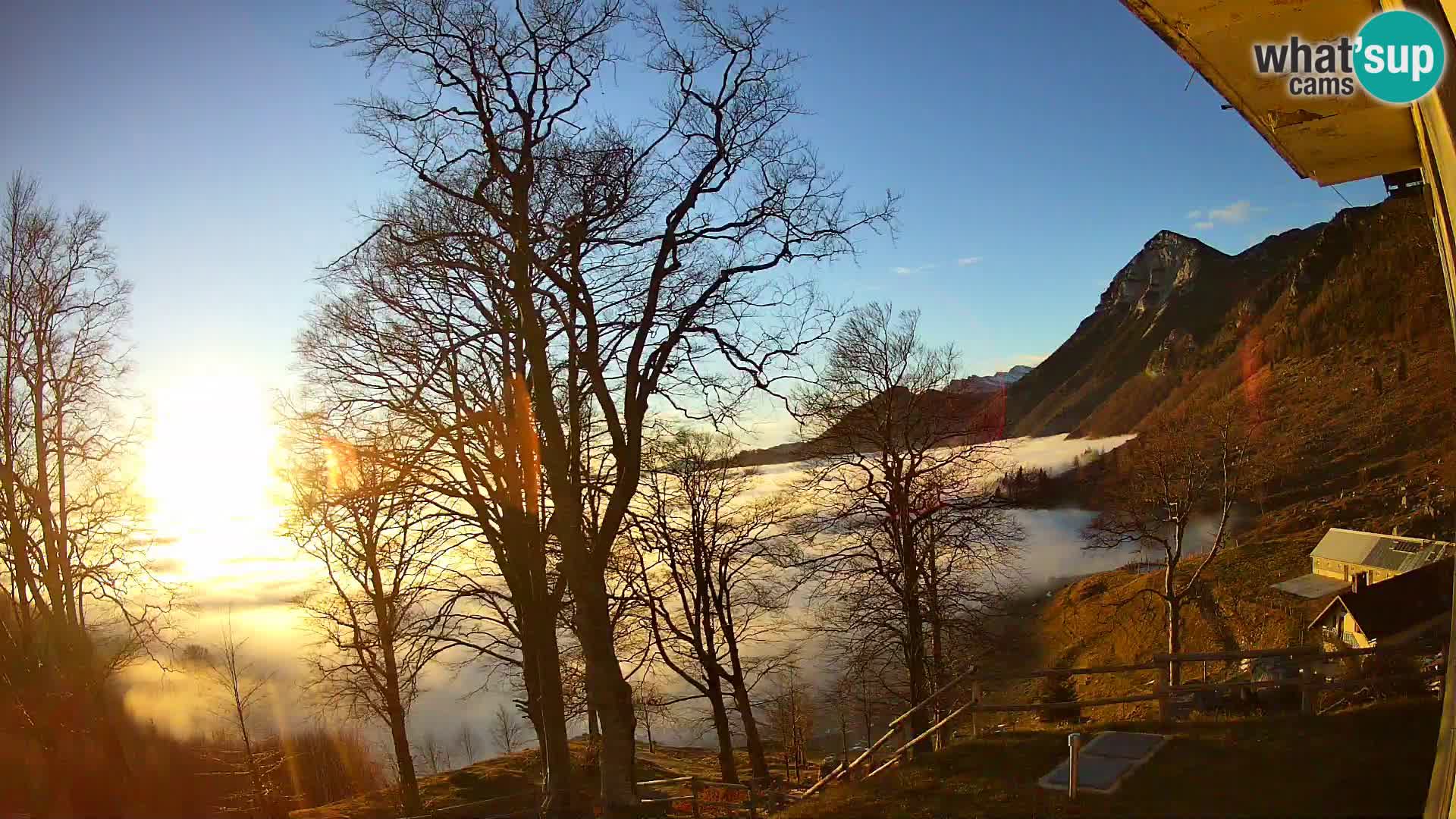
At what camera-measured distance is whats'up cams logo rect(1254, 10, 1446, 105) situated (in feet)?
11.6

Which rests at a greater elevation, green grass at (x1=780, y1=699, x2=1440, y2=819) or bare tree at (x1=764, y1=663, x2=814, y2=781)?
green grass at (x1=780, y1=699, x2=1440, y2=819)

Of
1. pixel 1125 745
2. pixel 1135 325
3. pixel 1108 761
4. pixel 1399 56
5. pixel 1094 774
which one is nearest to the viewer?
pixel 1399 56

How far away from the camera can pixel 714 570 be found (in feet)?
75.6

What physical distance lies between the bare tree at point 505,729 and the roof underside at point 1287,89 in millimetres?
56039

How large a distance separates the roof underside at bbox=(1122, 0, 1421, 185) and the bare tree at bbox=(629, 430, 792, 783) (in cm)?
1704

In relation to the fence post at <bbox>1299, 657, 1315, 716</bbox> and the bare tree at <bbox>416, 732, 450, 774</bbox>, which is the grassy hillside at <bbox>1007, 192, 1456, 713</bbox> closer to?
the fence post at <bbox>1299, 657, 1315, 716</bbox>

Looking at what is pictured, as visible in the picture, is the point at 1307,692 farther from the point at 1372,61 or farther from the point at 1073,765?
the point at 1372,61

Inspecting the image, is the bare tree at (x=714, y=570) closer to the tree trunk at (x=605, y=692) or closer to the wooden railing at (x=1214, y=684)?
the wooden railing at (x=1214, y=684)

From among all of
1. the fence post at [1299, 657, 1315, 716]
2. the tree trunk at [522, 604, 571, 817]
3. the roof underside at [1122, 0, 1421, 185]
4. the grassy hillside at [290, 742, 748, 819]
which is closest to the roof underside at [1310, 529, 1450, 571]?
the fence post at [1299, 657, 1315, 716]

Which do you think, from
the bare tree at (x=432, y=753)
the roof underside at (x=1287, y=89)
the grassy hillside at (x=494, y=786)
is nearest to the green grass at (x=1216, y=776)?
the roof underside at (x=1287, y=89)


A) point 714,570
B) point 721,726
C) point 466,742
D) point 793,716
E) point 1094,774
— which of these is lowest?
point 466,742

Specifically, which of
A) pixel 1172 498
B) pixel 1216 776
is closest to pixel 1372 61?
pixel 1216 776

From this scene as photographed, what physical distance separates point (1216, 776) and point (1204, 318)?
12373cm

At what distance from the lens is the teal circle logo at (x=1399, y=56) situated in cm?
348
